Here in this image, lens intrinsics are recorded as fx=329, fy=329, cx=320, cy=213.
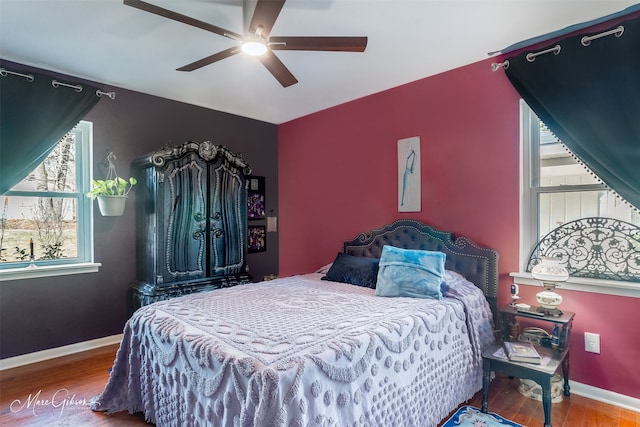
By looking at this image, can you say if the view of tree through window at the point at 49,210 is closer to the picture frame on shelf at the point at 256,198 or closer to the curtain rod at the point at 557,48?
the picture frame on shelf at the point at 256,198

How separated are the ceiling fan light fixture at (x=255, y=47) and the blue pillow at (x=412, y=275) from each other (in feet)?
5.90

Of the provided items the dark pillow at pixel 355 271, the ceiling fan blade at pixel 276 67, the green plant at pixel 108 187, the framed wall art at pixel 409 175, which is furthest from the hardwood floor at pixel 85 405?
the ceiling fan blade at pixel 276 67

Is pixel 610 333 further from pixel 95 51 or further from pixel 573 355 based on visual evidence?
pixel 95 51

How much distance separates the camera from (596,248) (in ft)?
7.82

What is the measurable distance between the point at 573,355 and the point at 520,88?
204 centimetres

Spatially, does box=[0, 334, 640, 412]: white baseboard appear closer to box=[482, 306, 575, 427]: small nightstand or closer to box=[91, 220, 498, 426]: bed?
box=[482, 306, 575, 427]: small nightstand

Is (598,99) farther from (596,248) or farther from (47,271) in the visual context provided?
(47,271)

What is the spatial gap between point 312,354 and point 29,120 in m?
3.19

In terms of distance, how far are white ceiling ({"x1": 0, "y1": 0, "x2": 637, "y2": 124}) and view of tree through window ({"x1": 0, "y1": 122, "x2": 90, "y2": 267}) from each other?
2.68 ft

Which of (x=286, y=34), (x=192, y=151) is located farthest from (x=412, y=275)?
(x=192, y=151)

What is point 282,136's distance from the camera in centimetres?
479

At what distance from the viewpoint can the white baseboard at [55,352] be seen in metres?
2.84

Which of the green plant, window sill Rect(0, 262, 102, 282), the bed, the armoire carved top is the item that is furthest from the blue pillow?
window sill Rect(0, 262, 102, 282)

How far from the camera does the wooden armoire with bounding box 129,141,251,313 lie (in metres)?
3.20
